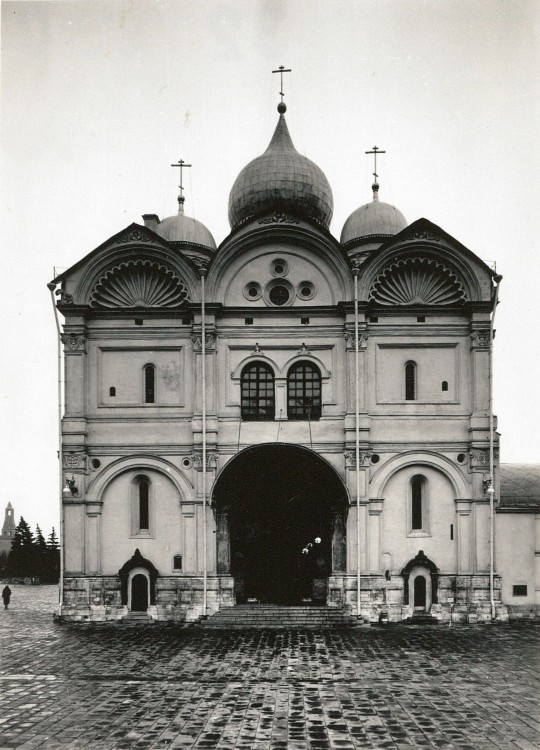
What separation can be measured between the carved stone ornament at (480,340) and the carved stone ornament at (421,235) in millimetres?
3669

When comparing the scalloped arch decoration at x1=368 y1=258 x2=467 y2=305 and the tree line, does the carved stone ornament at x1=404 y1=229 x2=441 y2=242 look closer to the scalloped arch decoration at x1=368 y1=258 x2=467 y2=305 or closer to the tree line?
the scalloped arch decoration at x1=368 y1=258 x2=467 y2=305

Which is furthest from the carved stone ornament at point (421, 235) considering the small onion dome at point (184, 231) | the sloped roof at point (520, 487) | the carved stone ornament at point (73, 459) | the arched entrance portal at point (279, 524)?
the carved stone ornament at point (73, 459)

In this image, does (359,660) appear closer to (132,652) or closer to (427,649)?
(427,649)

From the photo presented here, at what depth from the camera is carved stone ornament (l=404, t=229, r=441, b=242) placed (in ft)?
86.0

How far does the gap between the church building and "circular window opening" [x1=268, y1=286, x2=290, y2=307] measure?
0.24 ft

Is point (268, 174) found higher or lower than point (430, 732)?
higher

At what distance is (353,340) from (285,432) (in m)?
4.06

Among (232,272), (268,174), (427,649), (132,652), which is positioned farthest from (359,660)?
(268,174)

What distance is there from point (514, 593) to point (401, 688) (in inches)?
466

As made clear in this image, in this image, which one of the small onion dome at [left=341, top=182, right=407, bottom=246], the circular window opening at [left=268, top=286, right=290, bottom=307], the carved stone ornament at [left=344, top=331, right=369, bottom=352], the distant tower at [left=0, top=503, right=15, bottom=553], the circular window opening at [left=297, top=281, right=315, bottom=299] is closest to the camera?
the carved stone ornament at [left=344, top=331, right=369, bottom=352]

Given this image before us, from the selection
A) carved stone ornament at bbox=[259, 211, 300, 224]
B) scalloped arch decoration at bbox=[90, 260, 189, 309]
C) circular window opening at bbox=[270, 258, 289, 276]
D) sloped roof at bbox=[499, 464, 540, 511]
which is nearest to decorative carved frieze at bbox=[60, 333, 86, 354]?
scalloped arch decoration at bbox=[90, 260, 189, 309]

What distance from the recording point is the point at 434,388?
2628cm

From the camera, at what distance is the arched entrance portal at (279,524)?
25375 mm

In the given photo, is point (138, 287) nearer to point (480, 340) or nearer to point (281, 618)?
point (480, 340)
